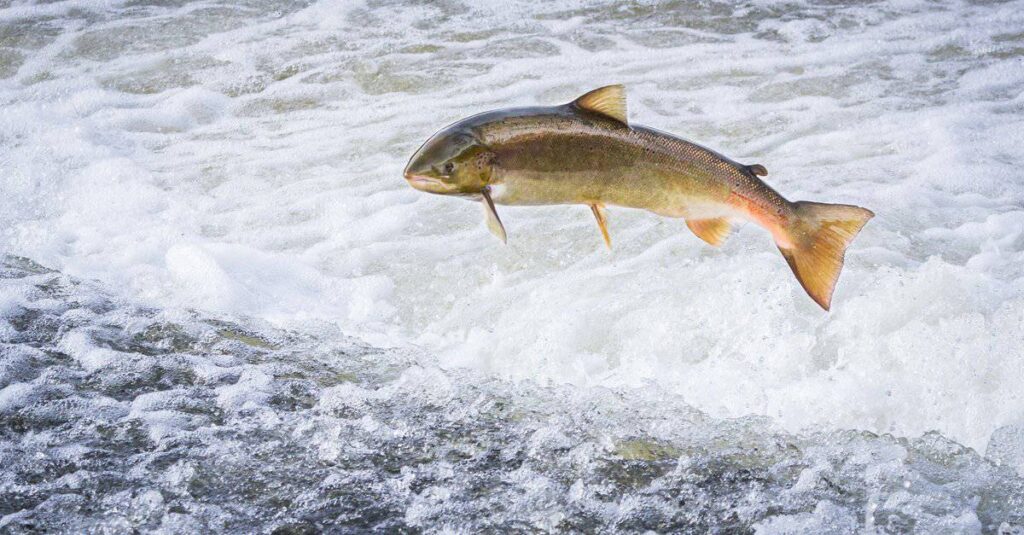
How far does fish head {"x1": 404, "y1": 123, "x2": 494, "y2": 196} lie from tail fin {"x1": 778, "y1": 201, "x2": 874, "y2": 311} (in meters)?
0.59

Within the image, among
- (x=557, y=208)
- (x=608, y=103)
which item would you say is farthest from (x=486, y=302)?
(x=608, y=103)

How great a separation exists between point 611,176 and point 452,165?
297 mm

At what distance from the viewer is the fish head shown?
164 cm

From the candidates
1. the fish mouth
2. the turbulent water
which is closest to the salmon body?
the fish mouth

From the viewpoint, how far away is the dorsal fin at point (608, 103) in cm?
175

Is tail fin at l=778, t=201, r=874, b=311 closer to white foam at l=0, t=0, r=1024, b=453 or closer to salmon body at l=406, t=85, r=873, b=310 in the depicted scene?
salmon body at l=406, t=85, r=873, b=310

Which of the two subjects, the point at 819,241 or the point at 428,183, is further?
the point at 819,241

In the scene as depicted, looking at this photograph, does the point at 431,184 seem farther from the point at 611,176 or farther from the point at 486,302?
the point at 486,302

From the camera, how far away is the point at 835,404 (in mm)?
2916

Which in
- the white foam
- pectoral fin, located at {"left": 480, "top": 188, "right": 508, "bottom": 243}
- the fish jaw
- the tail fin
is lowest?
the white foam

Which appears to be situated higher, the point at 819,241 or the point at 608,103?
the point at 608,103

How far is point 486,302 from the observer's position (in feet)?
12.3

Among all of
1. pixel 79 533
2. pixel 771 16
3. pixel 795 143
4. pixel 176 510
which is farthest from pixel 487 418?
pixel 771 16

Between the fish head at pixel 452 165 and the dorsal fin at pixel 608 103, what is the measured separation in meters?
0.21
